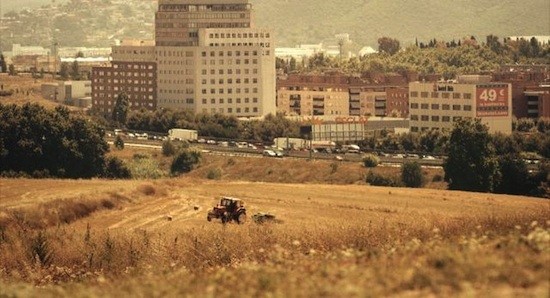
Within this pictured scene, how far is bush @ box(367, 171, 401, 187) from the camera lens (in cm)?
5518

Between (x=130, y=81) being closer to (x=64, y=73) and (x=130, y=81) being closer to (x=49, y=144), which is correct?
(x=64, y=73)

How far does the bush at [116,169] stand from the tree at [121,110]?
107 feet

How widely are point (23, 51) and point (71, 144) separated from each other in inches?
5626

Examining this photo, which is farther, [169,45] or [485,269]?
[169,45]

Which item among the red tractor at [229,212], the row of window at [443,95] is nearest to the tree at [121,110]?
the row of window at [443,95]

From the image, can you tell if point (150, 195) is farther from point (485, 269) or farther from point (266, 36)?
point (266, 36)

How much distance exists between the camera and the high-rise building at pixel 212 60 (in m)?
102

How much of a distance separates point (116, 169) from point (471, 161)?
14152mm

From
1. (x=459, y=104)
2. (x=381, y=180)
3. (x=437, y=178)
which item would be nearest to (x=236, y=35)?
(x=459, y=104)

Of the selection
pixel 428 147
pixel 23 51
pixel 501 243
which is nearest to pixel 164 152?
pixel 428 147

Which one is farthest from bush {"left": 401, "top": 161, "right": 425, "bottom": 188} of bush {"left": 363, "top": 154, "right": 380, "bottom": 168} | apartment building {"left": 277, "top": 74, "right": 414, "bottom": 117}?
apartment building {"left": 277, "top": 74, "right": 414, "bottom": 117}

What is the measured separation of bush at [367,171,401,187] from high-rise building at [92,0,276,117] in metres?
43.9

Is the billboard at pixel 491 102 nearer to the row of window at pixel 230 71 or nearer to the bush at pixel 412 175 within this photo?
the row of window at pixel 230 71

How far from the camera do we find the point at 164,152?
70812mm
